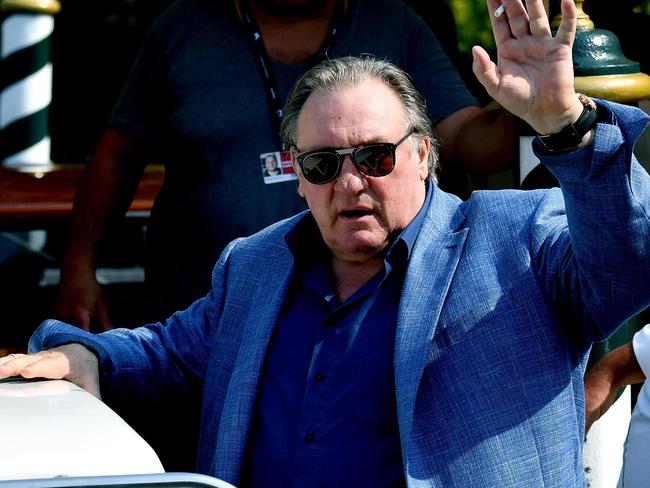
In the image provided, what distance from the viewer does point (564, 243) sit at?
2.57m

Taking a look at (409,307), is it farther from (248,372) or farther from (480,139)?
(480,139)

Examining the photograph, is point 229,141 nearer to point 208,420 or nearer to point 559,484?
point 208,420

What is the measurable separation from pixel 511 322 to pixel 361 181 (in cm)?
44

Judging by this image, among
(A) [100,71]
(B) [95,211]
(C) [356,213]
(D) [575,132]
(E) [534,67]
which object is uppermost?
(E) [534,67]

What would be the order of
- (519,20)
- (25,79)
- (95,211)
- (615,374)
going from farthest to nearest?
(25,79) → (95,211) → (615,374) → (519,20)

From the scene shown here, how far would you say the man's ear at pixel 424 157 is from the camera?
2.94 meters

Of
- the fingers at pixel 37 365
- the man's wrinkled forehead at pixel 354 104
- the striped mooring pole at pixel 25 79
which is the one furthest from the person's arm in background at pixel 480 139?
the striped mooring pole at pixel 25 79

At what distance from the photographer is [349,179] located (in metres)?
2.80

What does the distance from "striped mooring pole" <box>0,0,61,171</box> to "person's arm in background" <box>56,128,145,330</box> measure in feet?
14.0

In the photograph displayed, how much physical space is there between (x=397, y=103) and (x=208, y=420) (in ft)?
2.61

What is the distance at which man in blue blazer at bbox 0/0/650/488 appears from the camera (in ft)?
7.91

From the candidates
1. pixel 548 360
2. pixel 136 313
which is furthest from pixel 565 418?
pixel 136 313

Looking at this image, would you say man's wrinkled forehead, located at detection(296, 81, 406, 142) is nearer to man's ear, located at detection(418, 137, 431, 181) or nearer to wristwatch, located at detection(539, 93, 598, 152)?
man's ear, located at detection(418, 137, 431, 181)

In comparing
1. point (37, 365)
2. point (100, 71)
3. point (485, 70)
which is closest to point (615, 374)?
point (485, 70)
